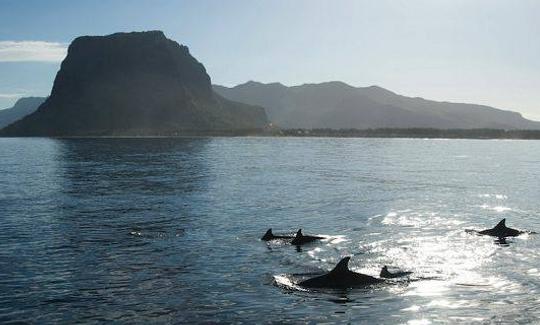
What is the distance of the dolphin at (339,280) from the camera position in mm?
27312

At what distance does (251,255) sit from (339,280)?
27.1ft

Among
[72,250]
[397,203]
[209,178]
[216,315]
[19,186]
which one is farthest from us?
[209,178]

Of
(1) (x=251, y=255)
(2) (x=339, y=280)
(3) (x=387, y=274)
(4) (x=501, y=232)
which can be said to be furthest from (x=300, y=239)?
(4) (x=501, y=232)

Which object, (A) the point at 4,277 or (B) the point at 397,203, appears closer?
(A) the point at 4,277

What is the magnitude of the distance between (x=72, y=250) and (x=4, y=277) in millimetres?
6881

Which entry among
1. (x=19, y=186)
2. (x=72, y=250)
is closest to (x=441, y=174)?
(x=19, y=186)

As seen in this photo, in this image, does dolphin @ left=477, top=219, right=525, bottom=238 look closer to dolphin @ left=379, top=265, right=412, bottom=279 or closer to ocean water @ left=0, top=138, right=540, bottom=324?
ocean water @ left=0, top=138, right=540, bottom=324

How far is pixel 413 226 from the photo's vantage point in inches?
1818

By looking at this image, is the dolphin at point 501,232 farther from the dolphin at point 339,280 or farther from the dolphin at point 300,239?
the dolphin at point 339,280

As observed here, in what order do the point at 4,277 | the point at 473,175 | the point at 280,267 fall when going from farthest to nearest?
1. the point at 473,175
2. the point at 280,267
3. the point at 4,277

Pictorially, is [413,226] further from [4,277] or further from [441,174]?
[441,174]

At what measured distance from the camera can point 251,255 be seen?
Answer: 34.3 meters

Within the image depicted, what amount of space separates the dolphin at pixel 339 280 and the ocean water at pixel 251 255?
33.2 inches

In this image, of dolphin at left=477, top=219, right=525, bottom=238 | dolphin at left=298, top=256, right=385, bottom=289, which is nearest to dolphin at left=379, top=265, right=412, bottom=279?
dolphin at left=298, top=256, right=385, bottom=289
